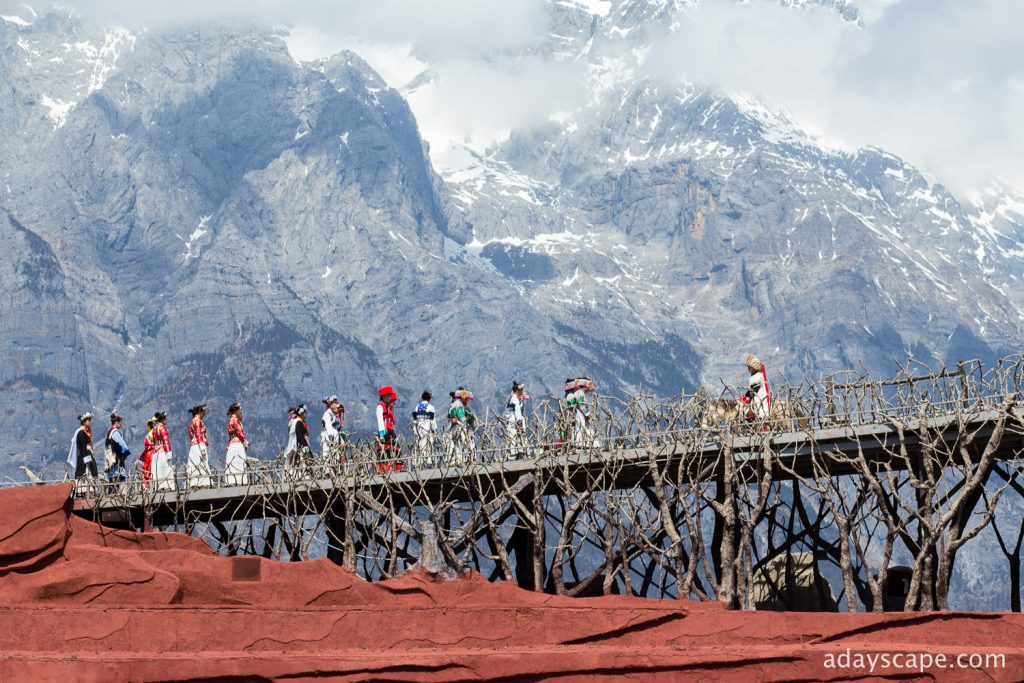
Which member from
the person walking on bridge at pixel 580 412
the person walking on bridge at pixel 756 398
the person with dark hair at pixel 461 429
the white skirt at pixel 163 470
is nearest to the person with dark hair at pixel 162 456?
the white skirt at pixel 163 470

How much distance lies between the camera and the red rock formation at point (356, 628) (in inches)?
880

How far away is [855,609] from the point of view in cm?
2566

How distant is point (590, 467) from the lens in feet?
98.0

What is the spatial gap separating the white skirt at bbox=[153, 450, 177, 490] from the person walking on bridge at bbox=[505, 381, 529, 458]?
22.3 feet

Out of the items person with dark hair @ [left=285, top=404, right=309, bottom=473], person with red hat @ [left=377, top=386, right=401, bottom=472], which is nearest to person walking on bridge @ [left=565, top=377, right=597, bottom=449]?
person with red hat @ [left=377, top=386, right=401, bottom=472]

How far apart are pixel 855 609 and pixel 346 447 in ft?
36.2

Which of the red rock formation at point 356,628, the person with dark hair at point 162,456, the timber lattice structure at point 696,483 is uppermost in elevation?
the person with dark hair at point 162,456

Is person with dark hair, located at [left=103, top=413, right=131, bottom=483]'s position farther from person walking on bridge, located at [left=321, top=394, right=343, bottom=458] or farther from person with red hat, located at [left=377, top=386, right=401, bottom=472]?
person with red hat, located at [left=377, top=386, right=401, bottom=472]

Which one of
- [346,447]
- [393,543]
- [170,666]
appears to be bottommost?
[170,666]

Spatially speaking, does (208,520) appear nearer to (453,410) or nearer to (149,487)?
(149,487)

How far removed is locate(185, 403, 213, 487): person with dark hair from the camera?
31395 millimetres

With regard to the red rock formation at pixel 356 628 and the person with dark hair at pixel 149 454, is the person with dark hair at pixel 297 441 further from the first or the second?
the red rock formation at pixel 356 628

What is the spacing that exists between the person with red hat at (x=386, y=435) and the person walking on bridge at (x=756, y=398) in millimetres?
6878

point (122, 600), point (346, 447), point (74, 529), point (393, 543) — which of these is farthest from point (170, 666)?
point (346, 447)
